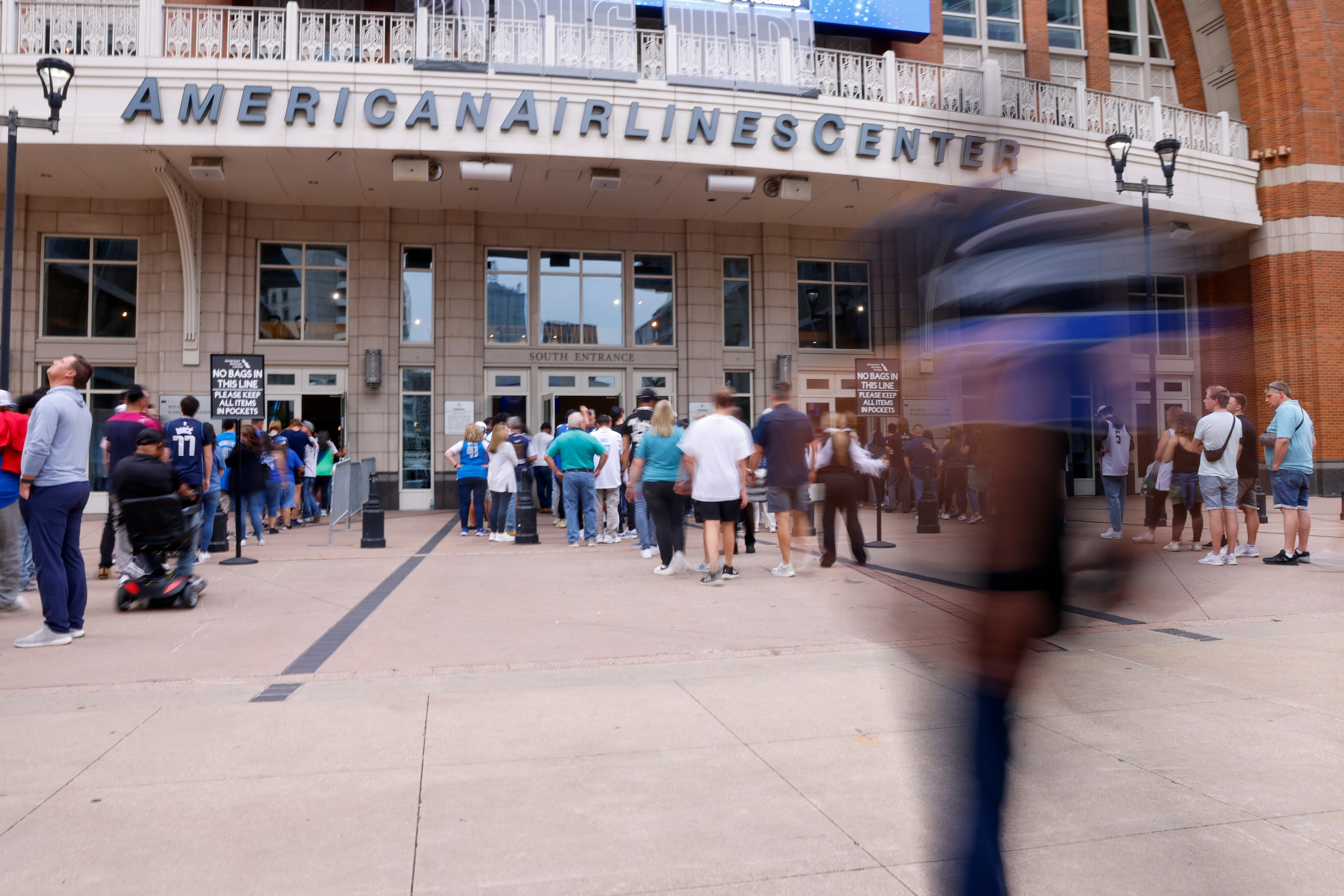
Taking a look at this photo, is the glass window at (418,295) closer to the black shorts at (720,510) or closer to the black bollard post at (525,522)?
the black bollard post at (525,522)

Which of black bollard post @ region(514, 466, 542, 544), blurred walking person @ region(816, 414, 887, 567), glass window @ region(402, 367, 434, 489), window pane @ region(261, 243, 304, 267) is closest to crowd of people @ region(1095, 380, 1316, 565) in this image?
blurred walking person @ region(816, 414, 887, 567)

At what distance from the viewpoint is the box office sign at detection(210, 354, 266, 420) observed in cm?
1107

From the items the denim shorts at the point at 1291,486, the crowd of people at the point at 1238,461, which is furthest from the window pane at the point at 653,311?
the denim shorts at the point at 1291,486

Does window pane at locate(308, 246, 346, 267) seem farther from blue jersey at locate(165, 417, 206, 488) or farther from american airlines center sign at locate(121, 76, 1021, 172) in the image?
blue jersey at locate(165, 417, 206, 488)

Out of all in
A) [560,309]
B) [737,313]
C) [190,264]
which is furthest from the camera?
[737,313]

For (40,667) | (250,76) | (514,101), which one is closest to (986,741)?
(40,667)

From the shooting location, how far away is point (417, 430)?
64.0 ft

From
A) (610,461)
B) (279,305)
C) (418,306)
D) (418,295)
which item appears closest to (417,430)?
(418,306)

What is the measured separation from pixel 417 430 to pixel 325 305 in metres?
3.41

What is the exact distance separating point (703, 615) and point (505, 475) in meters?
6.31

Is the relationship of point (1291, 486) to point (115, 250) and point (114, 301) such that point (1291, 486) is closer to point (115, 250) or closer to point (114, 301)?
point (114, 301)

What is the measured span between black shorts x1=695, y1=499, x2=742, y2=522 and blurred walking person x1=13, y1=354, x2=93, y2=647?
5139mm

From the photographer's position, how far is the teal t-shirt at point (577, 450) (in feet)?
38.0

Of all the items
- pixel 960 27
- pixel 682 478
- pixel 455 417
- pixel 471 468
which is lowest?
pixel 682 478
